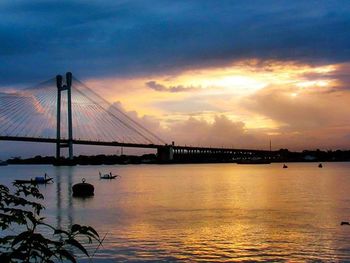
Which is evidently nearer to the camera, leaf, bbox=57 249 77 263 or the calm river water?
leaf, bbox=57 249 77 263

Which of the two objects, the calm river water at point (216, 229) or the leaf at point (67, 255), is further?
the calm river water at point (216, 229)

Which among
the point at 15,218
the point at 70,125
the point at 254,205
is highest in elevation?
the point at 70,125

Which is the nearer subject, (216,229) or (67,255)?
(67,255)

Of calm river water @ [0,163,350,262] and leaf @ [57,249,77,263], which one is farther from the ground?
leaf @ [57,249,77,263]

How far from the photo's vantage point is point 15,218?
11.2ft

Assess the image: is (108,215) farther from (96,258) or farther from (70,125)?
(70,125)

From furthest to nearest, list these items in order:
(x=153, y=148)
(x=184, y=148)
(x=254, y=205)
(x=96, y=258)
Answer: (x=184, y=148) < (x=153, y=148) < (x=254, y=205) < (x=96, y=258)

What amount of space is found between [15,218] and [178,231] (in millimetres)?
20939

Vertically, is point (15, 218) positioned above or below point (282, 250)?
above

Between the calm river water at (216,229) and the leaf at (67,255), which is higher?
the leaf at (67,255)

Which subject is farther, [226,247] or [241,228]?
Answer: [241,228]

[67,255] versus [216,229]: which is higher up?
[67,255]

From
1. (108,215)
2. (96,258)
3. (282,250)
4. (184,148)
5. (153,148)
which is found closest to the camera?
(96,258)

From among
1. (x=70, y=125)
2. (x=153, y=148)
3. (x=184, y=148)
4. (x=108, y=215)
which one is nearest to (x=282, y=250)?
(x=108, y=215)
